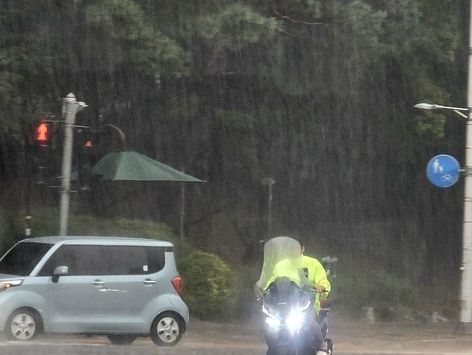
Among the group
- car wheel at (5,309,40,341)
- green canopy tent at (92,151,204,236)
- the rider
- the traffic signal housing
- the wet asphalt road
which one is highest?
the traffic signal housing

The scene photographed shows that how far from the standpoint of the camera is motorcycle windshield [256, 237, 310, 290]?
8.88 m

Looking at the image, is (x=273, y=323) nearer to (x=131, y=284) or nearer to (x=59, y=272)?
(x=59, y=272)

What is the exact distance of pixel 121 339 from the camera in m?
15.6

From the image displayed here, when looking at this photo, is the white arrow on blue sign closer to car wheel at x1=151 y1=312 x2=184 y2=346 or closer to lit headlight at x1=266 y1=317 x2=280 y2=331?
car wheel at x1=151 y1=312 x2=184 y2=346

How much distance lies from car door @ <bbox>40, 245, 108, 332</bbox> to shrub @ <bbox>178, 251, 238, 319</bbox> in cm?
418

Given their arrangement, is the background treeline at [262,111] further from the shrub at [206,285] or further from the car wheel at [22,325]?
the car wheel at [22,325]

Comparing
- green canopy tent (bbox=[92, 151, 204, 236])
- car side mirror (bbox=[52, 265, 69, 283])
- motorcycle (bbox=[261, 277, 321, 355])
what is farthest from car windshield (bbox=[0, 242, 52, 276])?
motorcycle (bbox=[261, 277, 321, 355])

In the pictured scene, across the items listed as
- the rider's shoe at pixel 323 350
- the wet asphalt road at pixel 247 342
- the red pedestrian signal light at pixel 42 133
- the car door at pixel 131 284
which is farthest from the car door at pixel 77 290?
the rider's shoe at pixel 323 350

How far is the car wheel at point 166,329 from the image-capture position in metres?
15.1

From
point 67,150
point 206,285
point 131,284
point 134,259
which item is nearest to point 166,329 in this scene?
point 131,284

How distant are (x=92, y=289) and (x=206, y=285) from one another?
14.7ft

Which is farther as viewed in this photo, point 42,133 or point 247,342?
point 247,342

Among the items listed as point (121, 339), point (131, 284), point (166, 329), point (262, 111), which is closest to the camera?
point (131, 284)

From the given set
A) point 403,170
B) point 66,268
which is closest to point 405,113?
point 403,170
